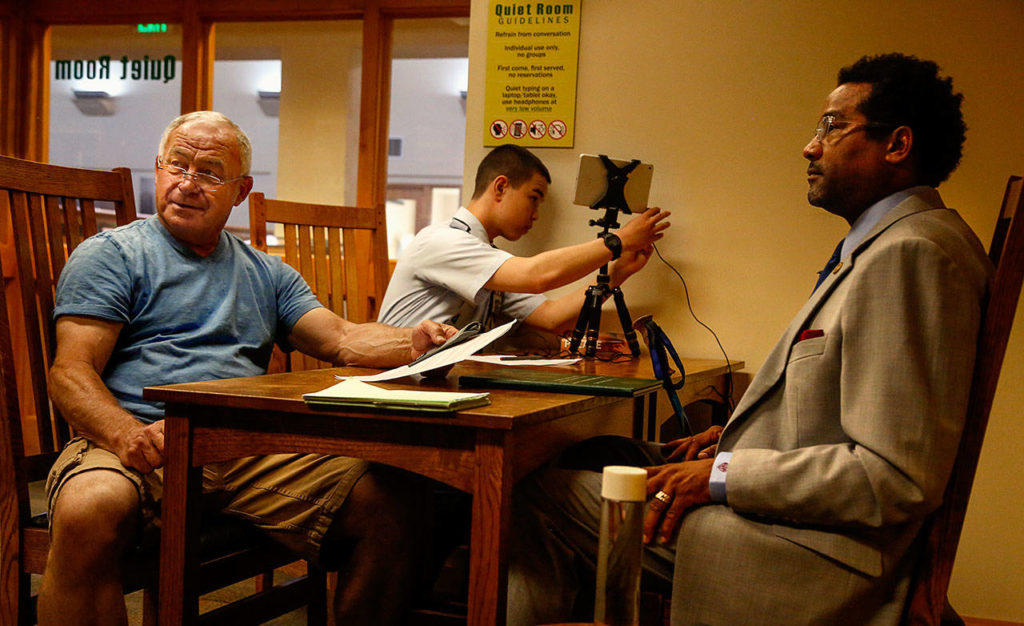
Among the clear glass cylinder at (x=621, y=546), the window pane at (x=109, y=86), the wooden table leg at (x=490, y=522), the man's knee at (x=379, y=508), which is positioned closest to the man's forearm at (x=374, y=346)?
the man's knee at (x=379, y=508)

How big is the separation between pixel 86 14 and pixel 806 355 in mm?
4361

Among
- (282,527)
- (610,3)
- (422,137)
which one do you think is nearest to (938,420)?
(282,527)

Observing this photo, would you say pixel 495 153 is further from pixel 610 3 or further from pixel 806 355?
pixel 806 355

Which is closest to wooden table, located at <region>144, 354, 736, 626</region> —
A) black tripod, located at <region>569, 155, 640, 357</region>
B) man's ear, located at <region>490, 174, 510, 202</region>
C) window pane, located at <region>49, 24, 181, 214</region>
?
black tripod, located at <region>569, 155, 640, 357</region>

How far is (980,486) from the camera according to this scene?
7.74 feet

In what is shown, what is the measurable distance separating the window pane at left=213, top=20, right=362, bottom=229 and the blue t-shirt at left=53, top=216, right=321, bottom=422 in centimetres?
281

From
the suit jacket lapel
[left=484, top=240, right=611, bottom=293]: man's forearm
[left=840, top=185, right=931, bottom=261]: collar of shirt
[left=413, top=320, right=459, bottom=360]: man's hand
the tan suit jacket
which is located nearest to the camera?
the tan suit jacket

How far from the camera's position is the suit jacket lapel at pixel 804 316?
1194 millimetres

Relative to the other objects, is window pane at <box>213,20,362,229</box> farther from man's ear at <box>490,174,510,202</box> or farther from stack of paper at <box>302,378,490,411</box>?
stack of paper at <box>302,378,490,411</box>

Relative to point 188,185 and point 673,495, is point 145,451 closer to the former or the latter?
point 188,185

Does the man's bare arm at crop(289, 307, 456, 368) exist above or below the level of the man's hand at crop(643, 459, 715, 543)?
above

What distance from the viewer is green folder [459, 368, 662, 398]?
55.9 inches

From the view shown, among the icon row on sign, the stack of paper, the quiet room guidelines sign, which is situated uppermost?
the quiet room guidelines sign

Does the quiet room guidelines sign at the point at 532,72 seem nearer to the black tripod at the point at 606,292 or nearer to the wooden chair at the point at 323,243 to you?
the black tripod at the point at 606,292
